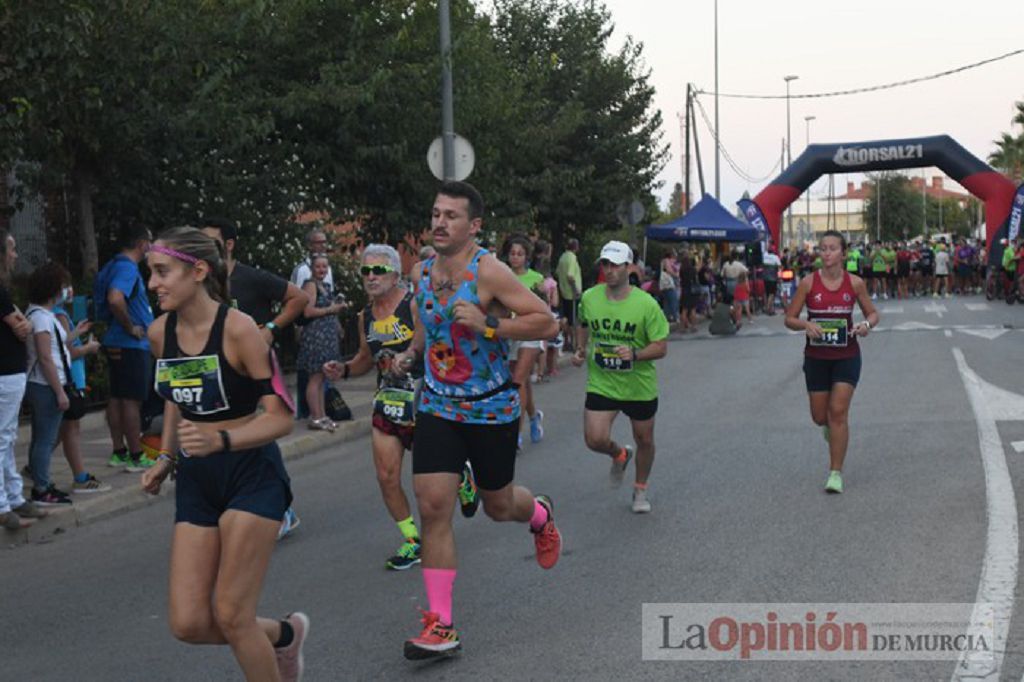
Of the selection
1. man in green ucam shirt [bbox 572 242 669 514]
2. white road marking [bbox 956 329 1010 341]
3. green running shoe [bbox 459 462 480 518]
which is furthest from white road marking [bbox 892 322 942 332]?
green running shoe [bbox 459 462 480 518]

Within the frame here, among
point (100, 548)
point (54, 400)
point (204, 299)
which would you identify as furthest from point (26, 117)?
point (204, 299)

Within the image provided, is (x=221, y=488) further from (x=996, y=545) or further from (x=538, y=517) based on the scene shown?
(x=996, y=545)

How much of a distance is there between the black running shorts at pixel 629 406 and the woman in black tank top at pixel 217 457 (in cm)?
410

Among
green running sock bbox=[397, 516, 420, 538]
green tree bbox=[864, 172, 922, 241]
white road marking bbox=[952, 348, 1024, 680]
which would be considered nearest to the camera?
white road marking bbox=[952, 348, 1024, 680]

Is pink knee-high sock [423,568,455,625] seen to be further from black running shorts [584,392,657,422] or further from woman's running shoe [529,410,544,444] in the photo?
woman's running shoe [529,410,544,444]

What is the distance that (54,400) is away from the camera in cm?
892

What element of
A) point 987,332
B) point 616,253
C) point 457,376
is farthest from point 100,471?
point 987,332

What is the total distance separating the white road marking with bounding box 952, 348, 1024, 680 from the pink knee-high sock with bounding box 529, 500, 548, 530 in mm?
1991

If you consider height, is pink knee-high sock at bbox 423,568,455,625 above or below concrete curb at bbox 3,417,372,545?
above

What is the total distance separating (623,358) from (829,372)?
1692mm

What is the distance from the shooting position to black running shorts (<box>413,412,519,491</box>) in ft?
17.9

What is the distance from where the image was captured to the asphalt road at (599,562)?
5449 millimetres

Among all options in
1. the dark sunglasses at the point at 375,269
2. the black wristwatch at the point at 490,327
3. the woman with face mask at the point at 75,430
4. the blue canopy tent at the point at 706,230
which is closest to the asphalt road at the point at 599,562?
the woman with face mask at the point at 75,430

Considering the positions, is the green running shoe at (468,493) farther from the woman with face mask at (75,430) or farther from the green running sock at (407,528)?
the woman with face mask at (75,430)
